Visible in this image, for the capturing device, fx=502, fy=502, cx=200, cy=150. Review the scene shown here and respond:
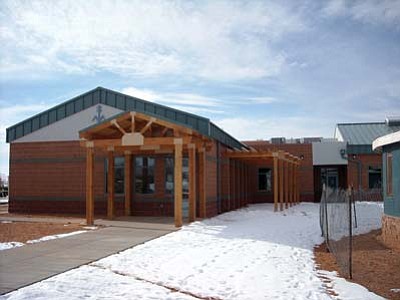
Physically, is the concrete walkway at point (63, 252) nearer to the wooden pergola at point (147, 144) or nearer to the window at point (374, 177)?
the wooden pergola at point (147, 144)

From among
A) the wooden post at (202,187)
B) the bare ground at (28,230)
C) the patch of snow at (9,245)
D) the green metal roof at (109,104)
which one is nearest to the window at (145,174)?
the green metal roof at (109,104)

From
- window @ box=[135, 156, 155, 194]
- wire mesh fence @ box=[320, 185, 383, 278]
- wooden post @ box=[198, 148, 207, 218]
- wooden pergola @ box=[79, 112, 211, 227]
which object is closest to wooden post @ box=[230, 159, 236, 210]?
wire mesh fence @ box=[320, 185, 383, 278]

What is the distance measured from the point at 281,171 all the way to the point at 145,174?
8109 millimetres

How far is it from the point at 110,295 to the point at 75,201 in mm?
16563

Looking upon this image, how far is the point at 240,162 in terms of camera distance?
29.9m

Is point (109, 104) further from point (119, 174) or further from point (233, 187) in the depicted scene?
point (233, 187)

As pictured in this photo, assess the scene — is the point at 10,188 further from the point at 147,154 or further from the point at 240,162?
the point at 240,162

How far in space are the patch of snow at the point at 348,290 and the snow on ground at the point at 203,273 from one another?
0.02 m

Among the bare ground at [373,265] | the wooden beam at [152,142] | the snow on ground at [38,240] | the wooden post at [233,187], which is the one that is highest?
the wooden beam at [152,142]

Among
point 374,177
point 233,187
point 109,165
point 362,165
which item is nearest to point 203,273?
point 109,165

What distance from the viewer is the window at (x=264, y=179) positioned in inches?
1415

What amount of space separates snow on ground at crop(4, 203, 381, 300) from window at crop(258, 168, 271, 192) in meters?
21.5

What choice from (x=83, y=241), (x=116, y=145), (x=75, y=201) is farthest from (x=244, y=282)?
(x=75, y=201)

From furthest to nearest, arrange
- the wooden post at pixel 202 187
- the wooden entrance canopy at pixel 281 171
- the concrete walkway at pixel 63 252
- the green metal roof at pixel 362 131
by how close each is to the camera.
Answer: the green metal roof at pixel 362 131
the wooden entrance canopy at pixel 281 171
the wooden post at pixel 202 187
the concrete walkway at pixel 63 252
